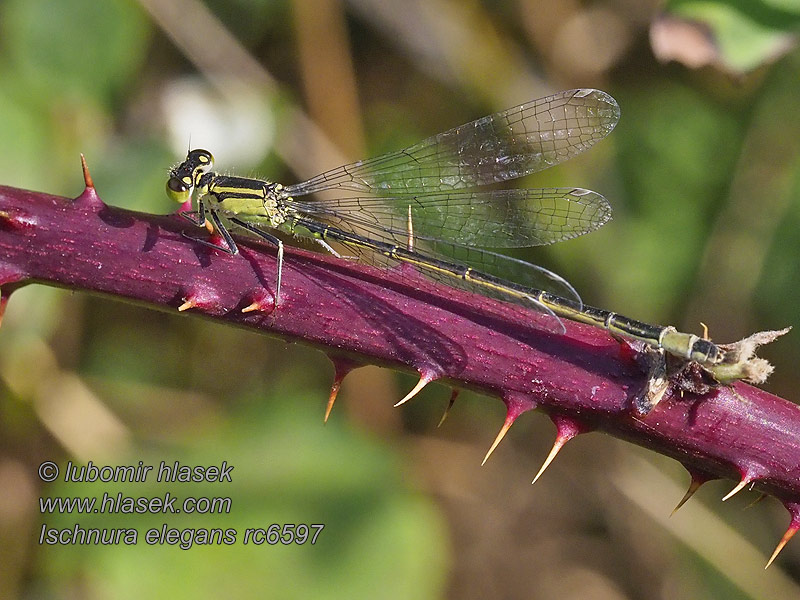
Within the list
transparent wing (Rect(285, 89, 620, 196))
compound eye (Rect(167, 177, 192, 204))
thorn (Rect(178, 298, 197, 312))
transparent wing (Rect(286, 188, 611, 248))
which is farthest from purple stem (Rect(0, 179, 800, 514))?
transparent wing (Rect(285, 89, 620, 196))

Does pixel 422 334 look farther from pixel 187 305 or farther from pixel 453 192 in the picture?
pixel 453 192

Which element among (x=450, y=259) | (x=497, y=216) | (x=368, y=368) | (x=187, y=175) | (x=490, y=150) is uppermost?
(x=490, y=150)

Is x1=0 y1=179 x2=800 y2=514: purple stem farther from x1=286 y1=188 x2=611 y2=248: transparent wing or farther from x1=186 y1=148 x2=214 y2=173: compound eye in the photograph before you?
x1=286 y1=188 x2=611 y2=248: transparent wing

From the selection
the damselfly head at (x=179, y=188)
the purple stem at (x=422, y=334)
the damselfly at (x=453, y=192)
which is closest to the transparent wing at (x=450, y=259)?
the damselfly at (x=453, y=192)

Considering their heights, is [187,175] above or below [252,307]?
above

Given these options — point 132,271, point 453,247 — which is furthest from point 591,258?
point 132,271

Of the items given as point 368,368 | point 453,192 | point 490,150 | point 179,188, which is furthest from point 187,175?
point 368,368
